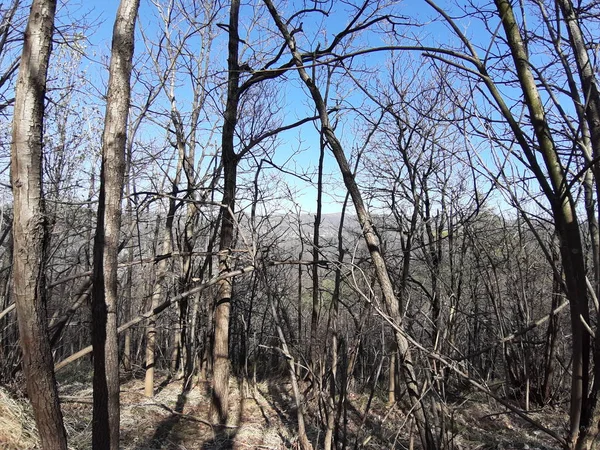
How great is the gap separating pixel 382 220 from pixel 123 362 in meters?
6.12

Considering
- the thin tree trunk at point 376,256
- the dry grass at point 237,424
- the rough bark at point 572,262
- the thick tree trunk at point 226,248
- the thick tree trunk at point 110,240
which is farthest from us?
the thick tree trunk at point 226,248

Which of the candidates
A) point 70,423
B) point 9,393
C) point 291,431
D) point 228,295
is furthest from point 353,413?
point 9,393

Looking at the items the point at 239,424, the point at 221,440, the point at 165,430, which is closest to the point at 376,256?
the point at 221,440

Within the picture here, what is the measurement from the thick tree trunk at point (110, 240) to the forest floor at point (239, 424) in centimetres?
178

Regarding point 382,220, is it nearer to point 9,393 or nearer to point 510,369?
point 510,369

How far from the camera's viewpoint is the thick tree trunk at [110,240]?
115 inches

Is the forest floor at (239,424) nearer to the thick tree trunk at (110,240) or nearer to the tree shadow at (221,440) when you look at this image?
the tree shadow at (221,440)

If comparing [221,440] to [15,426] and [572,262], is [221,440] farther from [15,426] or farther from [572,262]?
[572,262]

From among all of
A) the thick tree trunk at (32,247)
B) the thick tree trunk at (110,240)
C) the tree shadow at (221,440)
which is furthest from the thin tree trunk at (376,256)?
the tree shadow at (221,440)

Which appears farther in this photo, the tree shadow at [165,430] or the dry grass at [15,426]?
the tree shadow at [165,430]

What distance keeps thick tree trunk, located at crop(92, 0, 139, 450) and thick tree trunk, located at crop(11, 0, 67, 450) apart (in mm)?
455

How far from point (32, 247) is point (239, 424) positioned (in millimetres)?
4373

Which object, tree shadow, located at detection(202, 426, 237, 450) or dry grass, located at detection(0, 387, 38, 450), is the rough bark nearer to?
tree shadow, located at detection(202, 426, 237, 450)

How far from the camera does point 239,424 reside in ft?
19.5
